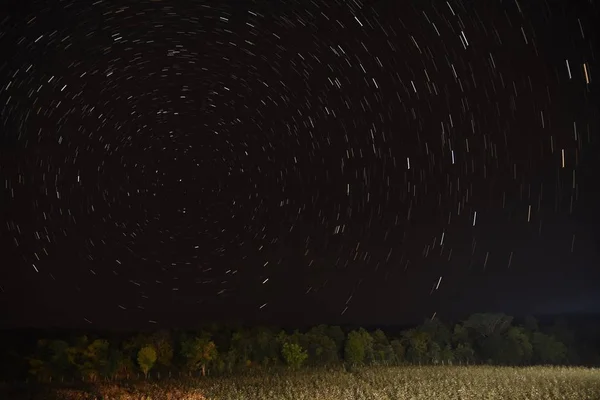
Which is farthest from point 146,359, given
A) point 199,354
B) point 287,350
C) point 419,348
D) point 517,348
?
point 517,348

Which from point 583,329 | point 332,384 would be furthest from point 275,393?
point 583,329

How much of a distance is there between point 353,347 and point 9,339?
4653 centimetres

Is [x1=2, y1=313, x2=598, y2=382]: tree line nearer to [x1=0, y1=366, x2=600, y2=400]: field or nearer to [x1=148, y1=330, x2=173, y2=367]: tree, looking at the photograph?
[x1=148, y1=330, x2=173, y2=367]: tree

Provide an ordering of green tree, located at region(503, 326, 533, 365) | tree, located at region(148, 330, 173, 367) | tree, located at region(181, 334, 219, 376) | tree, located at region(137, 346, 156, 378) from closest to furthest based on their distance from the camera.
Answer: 1. tree, located at region(137, 346, 156, 378)
2. tree, located at region(181, 334, 219, 376)
3. tree, located at region(148, 330, 173, 367)
4. green tree, located at region(503, 326, 533, 365)

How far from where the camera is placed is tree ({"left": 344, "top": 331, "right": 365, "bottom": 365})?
63.6m

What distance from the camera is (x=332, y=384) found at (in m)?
38.6

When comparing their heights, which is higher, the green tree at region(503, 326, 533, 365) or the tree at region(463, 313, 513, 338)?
the tree at region(463, 313, 513, 338)

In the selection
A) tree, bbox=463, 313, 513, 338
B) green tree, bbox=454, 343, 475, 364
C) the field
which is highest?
tree, bbox=463, 313, 513, 338

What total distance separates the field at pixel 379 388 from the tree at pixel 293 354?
56.4 feet

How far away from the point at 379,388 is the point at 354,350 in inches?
1157

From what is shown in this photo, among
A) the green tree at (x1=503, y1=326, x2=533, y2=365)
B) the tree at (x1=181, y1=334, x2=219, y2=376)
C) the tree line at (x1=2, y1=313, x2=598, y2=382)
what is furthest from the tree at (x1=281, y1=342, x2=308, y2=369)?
the green tree at (x1=503, y1=326, x2=533, y2=365)

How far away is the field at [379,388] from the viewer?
107ft

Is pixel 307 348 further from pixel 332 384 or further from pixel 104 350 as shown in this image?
pixel 332 384

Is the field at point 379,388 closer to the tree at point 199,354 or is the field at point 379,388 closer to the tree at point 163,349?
the tree at point 199,354
